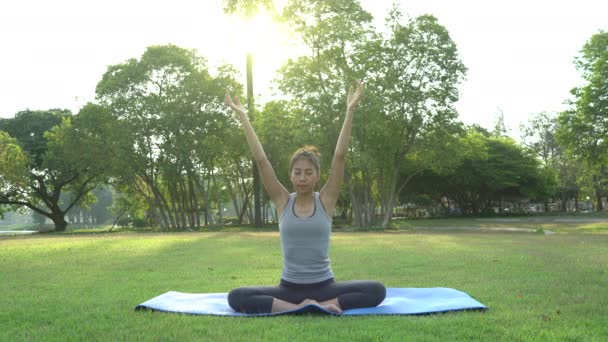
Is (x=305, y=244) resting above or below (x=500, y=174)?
below

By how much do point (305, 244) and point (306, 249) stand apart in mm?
59

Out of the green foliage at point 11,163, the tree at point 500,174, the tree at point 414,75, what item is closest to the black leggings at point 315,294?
the tree at point 414,75

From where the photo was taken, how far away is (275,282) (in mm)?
8930

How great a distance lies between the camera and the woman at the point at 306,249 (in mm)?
5934

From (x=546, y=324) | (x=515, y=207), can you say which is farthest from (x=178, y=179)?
(x=515, y=207)

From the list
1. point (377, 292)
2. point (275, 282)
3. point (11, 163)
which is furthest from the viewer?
point (11, 163)

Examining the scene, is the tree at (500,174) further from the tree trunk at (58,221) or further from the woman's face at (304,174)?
the woman's face at (304,174)

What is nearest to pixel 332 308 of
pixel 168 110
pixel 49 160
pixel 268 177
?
pixel 268 177

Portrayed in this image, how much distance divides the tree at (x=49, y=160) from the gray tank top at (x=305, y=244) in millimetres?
35642

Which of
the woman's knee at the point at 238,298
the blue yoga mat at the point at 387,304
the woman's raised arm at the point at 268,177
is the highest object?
the woman's raised arm at the point at 268,177

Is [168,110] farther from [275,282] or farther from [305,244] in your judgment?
[305,244]

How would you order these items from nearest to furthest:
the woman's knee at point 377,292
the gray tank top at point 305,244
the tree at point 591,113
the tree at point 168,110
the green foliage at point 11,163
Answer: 1. the gray tank top at point 305,244
2. the woman's knee at point 377,292
3. the tree at point 591,113
4. the tree at point 168,110
5. the green foliage at point 11,163

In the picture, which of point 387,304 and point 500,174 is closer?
point 387,304

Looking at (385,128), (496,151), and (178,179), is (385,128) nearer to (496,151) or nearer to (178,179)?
(178,179)
